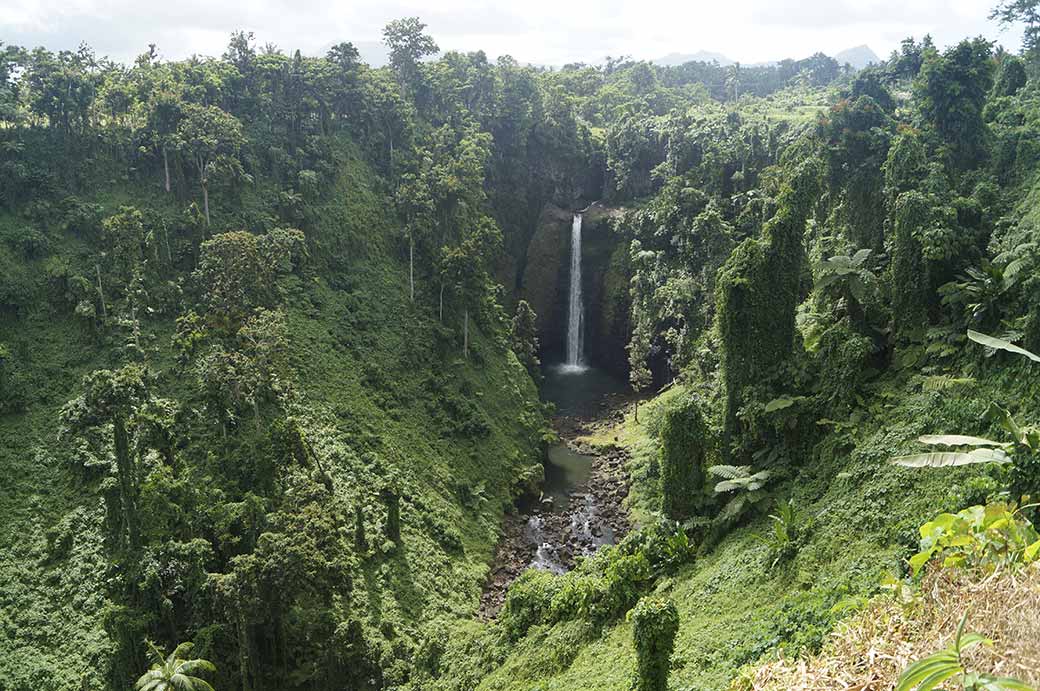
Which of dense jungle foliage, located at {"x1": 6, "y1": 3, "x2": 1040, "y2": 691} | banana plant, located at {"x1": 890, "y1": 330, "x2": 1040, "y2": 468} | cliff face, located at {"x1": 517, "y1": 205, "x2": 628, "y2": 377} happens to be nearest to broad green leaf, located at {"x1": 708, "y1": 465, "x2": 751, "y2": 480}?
dense jungle foliage, located at {"x1": 6, "y1": 3, "x2": 1040, "y2": 691}

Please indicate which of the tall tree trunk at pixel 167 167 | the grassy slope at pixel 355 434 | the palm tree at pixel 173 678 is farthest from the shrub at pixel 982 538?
the tall tree trunk at pixel 167 167

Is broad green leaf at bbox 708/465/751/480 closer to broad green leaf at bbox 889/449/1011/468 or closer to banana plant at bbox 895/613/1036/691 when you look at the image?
broad green leaf at bbox 889/449/1011/468

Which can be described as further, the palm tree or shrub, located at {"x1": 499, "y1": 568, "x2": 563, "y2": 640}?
shrub, located at {"x1": 499, "y1": 568, "x2": 563, "y2": 640}

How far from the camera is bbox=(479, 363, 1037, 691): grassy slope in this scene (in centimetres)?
1132

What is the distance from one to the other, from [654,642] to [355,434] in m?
22.0

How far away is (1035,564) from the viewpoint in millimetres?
5961

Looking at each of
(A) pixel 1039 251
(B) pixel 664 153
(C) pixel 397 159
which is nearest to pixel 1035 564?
(A) pixel 1039 251

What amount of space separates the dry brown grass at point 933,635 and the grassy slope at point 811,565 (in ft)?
5.86

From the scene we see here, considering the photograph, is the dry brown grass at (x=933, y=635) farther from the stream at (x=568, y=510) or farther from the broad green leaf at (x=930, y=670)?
the stream at (x=568, y=510)

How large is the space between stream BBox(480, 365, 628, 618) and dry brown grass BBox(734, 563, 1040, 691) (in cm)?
2172

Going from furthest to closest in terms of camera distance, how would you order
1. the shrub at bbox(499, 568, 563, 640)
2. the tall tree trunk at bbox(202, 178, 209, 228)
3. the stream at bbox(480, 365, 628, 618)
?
the tall tree trunk at bbox(202, 178, 209, 228) → the stream at bbox(480, 365, 628, 618) → the shrub at bbox(499, 568, 563, 640)

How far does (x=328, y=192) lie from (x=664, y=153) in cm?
2664

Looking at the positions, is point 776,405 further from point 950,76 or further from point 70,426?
point 70,426

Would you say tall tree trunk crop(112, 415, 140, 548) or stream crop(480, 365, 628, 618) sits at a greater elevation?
tall tree trunk crop(112, 415, 140, 548)
